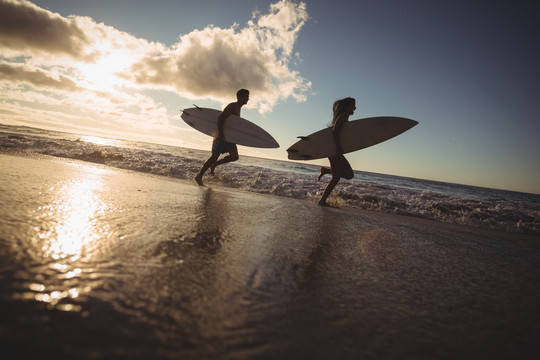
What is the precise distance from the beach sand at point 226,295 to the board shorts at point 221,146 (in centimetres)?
325

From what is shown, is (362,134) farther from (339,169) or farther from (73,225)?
(73,225)

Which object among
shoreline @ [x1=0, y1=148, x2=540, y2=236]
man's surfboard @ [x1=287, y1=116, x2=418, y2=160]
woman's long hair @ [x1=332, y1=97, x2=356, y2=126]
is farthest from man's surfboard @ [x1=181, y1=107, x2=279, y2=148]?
woman's long hair @ [x1=332, y1=97, x2=356, y2=126]

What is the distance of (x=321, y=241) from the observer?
1745mm

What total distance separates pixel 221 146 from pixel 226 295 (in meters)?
4.27

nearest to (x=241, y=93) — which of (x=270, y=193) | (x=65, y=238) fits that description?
(x=270, y=193)

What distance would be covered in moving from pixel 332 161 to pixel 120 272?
4025 mm

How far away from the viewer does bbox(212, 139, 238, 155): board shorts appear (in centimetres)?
484

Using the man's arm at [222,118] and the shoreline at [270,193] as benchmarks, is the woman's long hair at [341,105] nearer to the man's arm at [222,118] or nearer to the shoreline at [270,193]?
the shoreline at [270,193]

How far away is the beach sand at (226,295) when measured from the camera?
0.60 metres

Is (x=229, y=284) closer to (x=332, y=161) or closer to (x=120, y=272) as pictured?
(x=120, y=272)

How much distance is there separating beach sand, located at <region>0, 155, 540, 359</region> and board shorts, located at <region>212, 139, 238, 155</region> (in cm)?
325

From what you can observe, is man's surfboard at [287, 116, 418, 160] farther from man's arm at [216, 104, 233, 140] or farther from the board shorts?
man's arm at [216, 104, 233, 140]

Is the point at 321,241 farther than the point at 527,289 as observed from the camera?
Yes

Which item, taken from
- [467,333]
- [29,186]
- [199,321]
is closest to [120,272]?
[199,321]
